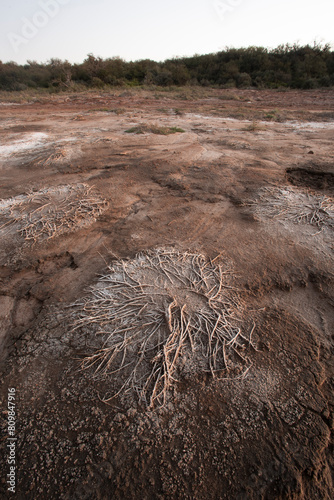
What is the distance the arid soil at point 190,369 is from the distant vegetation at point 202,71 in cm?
1694

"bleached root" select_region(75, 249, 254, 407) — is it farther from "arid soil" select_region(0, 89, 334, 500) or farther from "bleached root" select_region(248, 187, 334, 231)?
"bleached root" select_region(248, 187, 334, 231)

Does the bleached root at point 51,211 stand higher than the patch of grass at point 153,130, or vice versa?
the patch of grass at point 153,130

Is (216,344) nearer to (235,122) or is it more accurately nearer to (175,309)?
(175,309)

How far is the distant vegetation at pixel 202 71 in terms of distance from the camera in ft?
59.7

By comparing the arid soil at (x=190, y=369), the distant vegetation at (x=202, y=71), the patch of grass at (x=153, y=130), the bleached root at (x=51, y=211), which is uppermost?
the distant vegetation at (x=202, y=71)

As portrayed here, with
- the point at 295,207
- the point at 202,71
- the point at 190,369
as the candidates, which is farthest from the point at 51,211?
the point at 202,71

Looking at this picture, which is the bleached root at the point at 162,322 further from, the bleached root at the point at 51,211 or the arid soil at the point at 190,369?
the bleached root at the point at 51,211

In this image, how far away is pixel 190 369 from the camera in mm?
1693

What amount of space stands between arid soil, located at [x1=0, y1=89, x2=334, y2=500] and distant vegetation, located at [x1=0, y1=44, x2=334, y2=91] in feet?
55.6

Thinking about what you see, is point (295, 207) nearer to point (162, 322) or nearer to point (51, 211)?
point (162, 322)

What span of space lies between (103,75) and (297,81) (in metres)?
14.7

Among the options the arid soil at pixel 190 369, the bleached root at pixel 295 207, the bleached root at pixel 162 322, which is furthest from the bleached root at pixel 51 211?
the bleached root at pixel 295 207

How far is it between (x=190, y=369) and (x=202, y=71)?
2547 cm

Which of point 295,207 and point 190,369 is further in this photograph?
point 295,207
